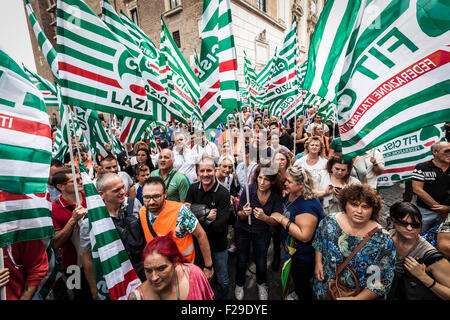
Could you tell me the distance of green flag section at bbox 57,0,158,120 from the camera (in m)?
2.16

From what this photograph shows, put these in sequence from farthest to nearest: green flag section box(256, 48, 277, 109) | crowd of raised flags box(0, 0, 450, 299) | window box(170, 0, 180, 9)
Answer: window box(170, 0, 180, 9), green flag section box(256, 48, 277, 109), crowd of raised flags box(0, 0, 450, 299)

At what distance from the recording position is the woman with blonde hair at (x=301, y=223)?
2217 millimetres

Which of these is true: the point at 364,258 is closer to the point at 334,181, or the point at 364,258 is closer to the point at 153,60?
the point at 334,181

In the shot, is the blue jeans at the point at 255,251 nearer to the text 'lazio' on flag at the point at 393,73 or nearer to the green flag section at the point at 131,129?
the text 'lazio' on flag at the point at 393,73

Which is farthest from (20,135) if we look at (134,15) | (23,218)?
(134,15)

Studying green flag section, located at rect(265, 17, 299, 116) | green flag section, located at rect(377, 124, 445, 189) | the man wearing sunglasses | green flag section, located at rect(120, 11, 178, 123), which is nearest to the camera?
the man wearing sunglasses

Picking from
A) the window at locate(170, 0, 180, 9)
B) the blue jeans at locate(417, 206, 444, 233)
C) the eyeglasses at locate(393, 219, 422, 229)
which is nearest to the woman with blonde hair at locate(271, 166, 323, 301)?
the eyeglasses at locate(393, 219, 422, 229)

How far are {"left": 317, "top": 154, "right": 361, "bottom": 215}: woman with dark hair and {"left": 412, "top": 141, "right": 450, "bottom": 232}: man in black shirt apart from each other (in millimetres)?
845

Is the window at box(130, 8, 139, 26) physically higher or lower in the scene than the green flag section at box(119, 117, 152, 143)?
higher

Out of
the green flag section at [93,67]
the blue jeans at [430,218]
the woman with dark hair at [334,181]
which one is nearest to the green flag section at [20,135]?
the green flag section at [93,67]

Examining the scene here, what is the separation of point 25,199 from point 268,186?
7.68 feet

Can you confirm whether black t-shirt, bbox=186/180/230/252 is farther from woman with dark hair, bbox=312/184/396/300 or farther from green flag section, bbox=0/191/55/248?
green flag section, bbox=0/191/55/248
